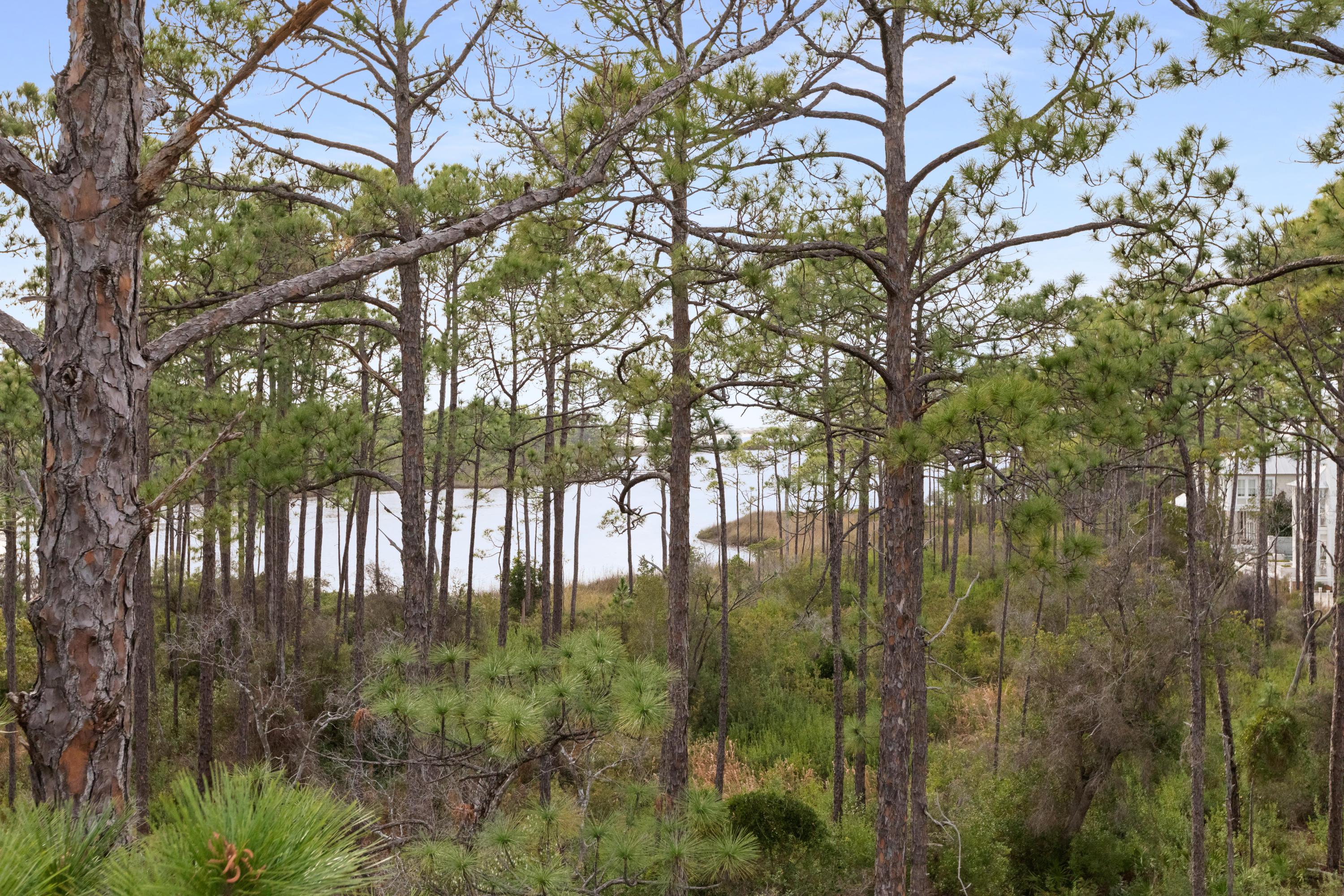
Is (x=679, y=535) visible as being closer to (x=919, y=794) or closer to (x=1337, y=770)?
(x=919, y=794)

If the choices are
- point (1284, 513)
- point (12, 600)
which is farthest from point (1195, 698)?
point (1284, 513)

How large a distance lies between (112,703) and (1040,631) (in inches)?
596

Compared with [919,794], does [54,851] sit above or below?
above

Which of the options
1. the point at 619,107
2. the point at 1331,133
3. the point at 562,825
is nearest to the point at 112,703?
the point at 562,825

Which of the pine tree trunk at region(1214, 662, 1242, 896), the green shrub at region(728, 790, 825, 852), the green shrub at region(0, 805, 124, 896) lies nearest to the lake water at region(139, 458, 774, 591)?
the green shrub at region(728, 790, 825, 852)

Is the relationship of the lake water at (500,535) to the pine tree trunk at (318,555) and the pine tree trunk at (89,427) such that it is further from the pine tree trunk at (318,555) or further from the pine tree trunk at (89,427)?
the pine tree trunk at (89,427)

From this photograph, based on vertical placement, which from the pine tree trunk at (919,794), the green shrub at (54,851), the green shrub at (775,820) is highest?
the green shrub at (54,851)

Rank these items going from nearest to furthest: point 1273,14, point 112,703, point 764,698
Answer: point 112,703, point 1273,14, point 764,698

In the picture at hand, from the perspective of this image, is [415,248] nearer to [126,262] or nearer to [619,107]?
[126,262]

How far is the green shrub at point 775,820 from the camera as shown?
10148mm

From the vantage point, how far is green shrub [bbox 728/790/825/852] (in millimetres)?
10148

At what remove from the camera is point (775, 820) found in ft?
33.6

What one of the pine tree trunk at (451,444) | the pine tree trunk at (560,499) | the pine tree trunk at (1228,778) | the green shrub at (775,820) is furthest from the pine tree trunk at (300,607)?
the pine tree trunk at (1228,778)

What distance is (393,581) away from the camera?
21.2 metres
